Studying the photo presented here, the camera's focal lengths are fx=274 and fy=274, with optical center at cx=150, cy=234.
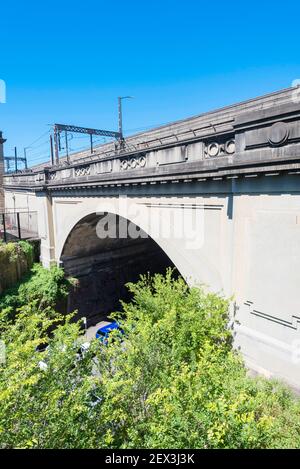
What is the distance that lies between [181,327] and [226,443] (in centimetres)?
351

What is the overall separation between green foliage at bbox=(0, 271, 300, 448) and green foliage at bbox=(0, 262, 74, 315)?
29.1ft

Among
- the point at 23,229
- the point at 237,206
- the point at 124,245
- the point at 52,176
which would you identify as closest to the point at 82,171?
the point at 52,176

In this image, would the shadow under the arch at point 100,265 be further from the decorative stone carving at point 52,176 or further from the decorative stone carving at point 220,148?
the decorative stone carving at point 220,148

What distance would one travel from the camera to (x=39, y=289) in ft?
53.5

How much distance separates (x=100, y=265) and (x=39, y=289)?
497 centimetres

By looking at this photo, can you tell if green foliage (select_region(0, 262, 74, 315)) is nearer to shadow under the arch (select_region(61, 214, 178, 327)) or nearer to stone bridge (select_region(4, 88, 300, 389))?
shadow under the arch (select_region(61, 214, 178, 327))

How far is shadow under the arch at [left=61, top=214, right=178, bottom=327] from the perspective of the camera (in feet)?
58.5

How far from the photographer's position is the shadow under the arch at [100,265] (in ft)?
58.5

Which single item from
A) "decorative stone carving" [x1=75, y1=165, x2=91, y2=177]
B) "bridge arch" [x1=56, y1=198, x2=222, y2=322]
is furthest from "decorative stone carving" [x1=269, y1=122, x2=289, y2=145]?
"decorative stone carving" [x1=75, y1=165, x2=91, y2=177]

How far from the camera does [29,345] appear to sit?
548 centimetres

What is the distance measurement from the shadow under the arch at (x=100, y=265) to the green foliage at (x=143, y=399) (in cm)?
1015

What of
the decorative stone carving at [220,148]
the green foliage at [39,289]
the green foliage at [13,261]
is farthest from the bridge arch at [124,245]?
the decorative stone carving at [220,148]

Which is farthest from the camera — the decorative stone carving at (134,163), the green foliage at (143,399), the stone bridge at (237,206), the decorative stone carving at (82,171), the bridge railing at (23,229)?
the bridge railing at (23,229)

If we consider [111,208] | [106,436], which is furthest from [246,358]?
[111,208]
